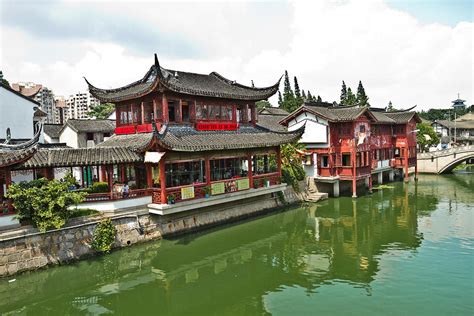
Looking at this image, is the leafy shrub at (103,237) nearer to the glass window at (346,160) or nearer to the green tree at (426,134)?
the glass window at (346,160)

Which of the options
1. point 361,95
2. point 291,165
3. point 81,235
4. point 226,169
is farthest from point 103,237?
point 361,95

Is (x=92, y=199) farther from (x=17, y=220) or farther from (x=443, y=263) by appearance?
(x=443, y=263)

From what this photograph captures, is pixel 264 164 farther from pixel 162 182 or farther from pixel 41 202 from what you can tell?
pixel 41 202

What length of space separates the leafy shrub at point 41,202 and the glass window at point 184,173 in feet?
17.5

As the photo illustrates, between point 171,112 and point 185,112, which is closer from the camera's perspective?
point 171,112

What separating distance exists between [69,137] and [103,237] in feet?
74.5

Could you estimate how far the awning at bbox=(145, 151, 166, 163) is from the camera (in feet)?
54.1

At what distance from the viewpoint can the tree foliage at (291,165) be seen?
25952 millimetres

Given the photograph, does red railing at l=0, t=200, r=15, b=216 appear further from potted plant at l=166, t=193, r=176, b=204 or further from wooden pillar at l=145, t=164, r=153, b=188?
potted plant at l=166, t=193, r=176, b=204

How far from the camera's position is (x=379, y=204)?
2598 centimetres

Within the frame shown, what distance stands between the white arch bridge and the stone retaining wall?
94.3 ft

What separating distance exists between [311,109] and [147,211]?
15.6 m

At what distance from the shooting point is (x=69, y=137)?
34.9 m

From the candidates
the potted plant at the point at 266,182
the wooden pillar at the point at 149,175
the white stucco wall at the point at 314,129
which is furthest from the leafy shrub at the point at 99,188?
the white stucco wall at the point at 314,129
